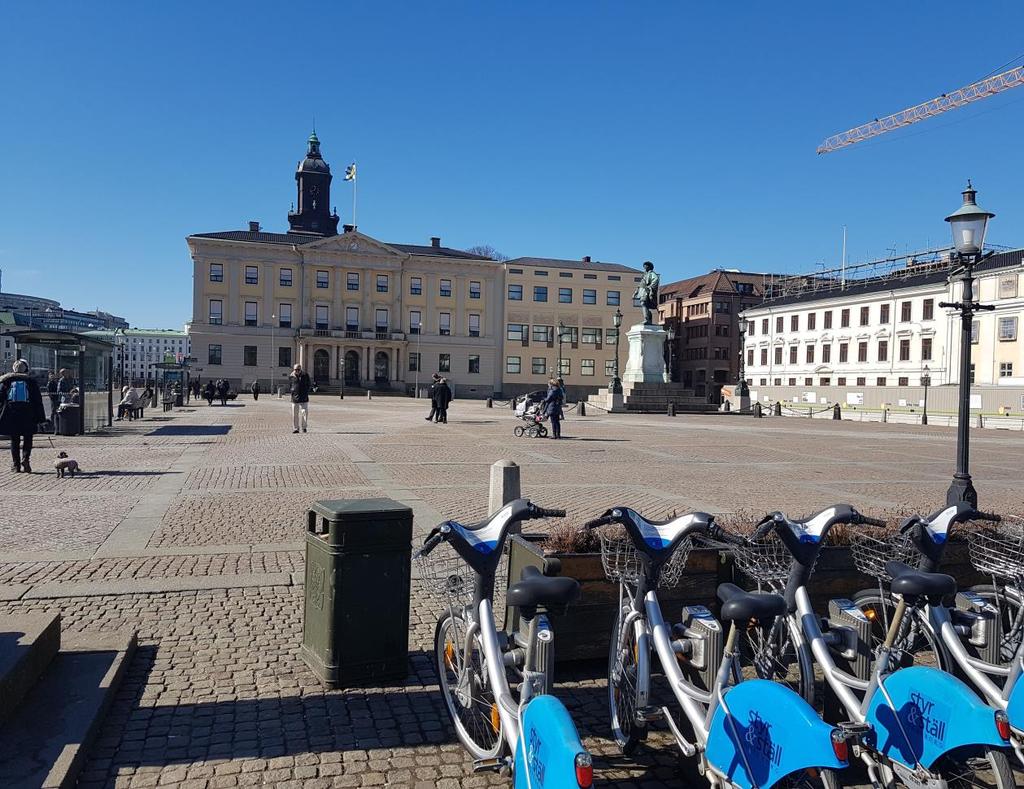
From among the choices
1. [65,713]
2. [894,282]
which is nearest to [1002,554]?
[65,713]

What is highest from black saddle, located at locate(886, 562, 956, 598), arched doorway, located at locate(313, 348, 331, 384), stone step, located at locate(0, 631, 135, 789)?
arched doorway, located at locate(313, 348, 331, 384)

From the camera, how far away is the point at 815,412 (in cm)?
5431

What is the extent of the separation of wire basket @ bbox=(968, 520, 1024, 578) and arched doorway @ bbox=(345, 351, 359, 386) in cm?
7604

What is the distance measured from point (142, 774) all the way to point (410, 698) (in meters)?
1.39

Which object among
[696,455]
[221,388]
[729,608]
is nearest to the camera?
[729,608]

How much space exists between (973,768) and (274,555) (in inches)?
234

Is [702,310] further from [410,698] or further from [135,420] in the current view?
[410,698]

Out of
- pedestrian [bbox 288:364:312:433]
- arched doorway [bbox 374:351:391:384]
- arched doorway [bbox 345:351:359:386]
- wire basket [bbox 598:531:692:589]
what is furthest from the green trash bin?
arched doorway [bbox 374:351:391:384]

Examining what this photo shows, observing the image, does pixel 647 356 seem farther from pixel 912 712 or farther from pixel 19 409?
pixel 912 712

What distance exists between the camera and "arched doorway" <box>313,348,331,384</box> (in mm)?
77688

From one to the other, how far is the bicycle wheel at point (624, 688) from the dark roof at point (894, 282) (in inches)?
2163

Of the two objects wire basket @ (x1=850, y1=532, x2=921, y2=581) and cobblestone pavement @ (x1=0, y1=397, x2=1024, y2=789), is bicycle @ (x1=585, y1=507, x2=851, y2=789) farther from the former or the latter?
wire basket @ (x1=850, y1=532, x2=921, y2=581)

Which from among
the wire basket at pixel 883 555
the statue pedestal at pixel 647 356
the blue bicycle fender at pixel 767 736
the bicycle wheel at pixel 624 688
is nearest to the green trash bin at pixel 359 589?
the bicycle wheel at pixel 624 688

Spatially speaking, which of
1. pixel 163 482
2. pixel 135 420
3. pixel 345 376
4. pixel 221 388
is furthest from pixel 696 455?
pixel 345 376
